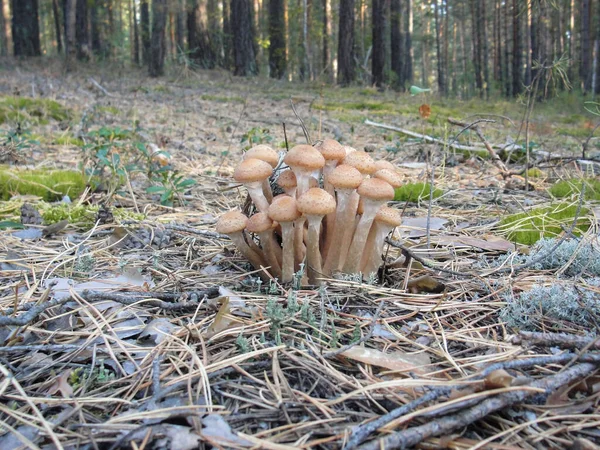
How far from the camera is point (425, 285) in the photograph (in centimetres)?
213

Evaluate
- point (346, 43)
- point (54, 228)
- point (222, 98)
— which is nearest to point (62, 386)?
point (54, 228)

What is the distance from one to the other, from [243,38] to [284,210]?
14.7 m

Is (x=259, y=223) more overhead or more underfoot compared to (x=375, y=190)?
more underfoot

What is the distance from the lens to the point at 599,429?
1246mm

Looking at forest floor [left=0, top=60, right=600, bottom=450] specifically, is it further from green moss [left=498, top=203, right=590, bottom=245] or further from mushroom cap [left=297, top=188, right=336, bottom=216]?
mushroom cap [left=297, top=188, right=336, bottom=216]

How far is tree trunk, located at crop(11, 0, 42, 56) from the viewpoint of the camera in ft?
63.6

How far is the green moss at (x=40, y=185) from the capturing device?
3.54 m

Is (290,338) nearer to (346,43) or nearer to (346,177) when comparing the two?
(346,177)

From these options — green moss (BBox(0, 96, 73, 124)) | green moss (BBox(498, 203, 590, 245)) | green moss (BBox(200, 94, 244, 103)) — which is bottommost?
green moss (BBox(498, 203, 590, 245))

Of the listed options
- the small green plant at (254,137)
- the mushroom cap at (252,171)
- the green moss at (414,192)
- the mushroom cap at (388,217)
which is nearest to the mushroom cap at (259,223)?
the mushroom cap at (252,171)

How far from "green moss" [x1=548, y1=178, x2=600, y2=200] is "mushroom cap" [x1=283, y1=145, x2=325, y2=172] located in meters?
2.26

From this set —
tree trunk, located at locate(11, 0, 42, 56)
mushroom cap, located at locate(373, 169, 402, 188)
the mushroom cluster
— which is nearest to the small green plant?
the mushroom cluster

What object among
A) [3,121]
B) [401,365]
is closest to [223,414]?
[401,365]

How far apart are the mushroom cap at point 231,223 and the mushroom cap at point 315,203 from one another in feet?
0.97
